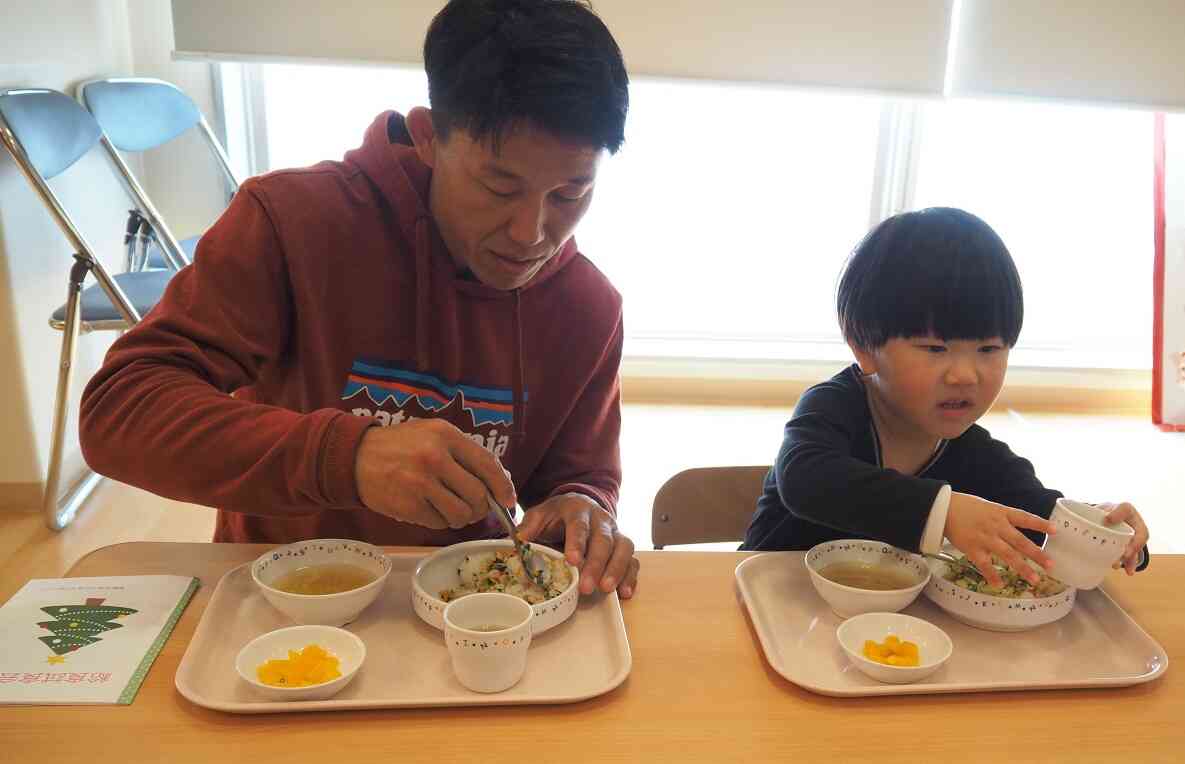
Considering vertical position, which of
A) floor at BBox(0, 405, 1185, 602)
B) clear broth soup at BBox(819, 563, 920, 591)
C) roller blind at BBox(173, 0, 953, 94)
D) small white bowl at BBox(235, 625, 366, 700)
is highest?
roller blind at BBox(173, 0, 953, 94)

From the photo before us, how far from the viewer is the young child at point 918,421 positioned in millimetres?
988

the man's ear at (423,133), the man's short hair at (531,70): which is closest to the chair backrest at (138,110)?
the man's ear at (423,133)

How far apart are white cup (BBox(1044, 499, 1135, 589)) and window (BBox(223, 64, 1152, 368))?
259 centimetres

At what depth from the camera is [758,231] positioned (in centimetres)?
372

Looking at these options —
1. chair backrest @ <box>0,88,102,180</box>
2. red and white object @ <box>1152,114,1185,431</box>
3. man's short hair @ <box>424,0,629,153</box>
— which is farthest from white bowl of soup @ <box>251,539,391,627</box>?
red and white object @ <box>1152,114,1185,431</box>

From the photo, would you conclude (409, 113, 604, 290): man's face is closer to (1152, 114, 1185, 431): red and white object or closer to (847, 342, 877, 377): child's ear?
(847, 342, 877, 377): child's ear

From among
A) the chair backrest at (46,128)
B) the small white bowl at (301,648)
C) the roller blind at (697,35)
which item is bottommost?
the small white bowl at (301,648)

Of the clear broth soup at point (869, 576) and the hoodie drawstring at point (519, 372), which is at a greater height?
the hoodie drawstring at point (519, 372)

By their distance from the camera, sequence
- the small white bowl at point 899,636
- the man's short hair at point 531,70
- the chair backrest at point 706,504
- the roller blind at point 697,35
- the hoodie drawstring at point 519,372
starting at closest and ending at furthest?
the small white bowl at point 899,636 → the man's short hair at point 531,70 → the hoodie drawstring at point 519,372 → the chair backrest at point 706,504 → the roller blind at point 697,35

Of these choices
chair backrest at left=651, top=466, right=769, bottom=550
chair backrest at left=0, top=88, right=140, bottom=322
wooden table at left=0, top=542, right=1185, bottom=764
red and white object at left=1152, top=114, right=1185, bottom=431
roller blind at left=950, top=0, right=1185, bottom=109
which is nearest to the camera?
wooden table at left=0, top=542, right=1185, bottom=764

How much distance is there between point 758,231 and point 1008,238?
935 millimetres

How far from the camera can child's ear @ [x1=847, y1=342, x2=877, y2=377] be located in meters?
1.21

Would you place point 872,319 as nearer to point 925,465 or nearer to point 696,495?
point 925,465

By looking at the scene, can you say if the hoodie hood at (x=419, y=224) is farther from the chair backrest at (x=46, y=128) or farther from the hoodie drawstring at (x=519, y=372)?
the chair backrest at (x=46, y=128)
